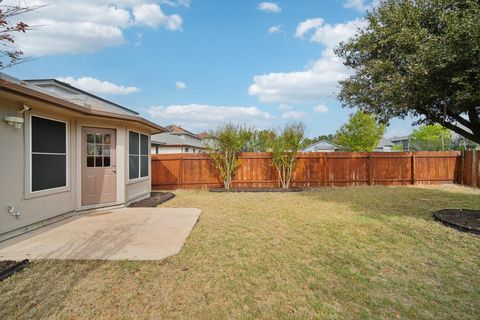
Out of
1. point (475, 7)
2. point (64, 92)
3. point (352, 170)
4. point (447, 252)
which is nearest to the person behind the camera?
point (447, 252)

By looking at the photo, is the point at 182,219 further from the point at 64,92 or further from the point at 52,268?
the point at 64,92

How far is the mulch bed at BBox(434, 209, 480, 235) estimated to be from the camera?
472 cm

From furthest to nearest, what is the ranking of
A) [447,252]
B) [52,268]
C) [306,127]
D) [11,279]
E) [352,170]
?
[352,170] → [306,127] → [447,252] → [52,268] → [11,279]

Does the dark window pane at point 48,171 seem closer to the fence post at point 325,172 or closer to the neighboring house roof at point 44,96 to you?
the neighboring house roof at point 44,96

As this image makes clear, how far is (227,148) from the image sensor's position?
35.2 ft

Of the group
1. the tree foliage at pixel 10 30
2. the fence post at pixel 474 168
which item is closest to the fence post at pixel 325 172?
the fence post at pixel 474 168

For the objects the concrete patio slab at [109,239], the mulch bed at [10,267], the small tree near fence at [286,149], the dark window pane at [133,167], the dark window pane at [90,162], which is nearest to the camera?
the mulch bed at [10,267]

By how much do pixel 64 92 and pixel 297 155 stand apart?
846 centimetres

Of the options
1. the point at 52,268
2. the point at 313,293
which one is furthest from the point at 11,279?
the point at 313,293

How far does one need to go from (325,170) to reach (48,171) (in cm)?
983

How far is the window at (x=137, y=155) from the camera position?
7.23m

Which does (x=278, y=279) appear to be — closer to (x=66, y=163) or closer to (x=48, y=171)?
(x=48, y=171)

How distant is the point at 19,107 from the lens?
435 centimetres

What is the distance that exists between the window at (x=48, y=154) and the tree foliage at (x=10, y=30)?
292 cm
